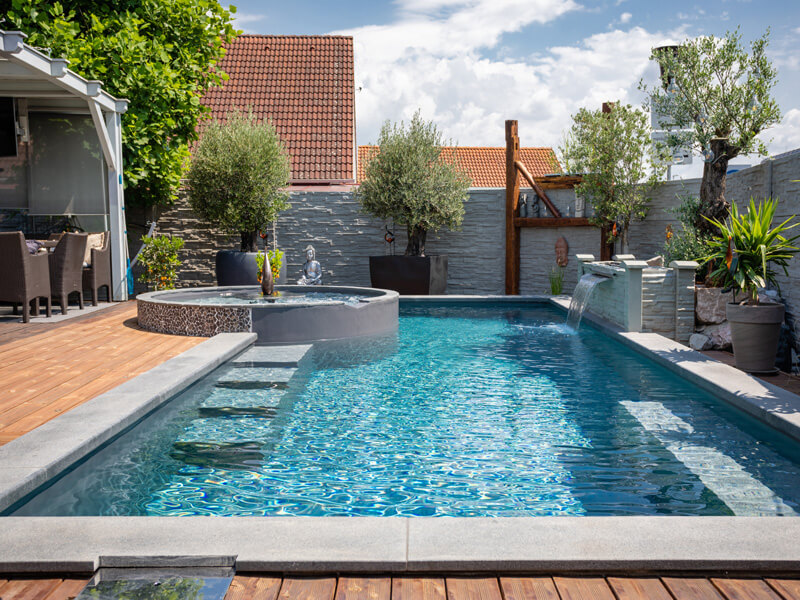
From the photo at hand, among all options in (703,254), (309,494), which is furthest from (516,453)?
(703,254)

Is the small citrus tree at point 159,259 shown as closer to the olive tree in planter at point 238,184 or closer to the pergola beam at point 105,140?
the olive tree in planter at point 238,184

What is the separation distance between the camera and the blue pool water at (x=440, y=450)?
10.2ft

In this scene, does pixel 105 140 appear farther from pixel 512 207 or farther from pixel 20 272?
pixel 512 207

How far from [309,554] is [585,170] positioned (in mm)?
10690

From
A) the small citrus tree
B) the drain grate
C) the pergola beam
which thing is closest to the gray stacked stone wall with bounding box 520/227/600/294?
the small citrus tree

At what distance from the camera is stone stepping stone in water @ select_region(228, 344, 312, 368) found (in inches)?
241

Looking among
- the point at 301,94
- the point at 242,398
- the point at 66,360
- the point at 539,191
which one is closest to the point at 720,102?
the point at 539,191

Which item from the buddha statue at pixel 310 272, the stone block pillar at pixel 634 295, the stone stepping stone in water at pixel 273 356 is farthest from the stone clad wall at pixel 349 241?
the stone stepping stone in water at pixel 273 356

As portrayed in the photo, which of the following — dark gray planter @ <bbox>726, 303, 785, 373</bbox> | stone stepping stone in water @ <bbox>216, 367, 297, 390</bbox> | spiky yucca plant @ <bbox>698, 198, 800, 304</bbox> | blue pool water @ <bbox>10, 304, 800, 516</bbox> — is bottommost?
blue pool water @ <bbox>10, 304, 800, 516</bbox>

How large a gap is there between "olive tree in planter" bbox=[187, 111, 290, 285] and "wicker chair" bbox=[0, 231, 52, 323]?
14.1 feet

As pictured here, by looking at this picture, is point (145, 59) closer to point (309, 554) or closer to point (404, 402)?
point (404, 402)

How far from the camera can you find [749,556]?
216cm

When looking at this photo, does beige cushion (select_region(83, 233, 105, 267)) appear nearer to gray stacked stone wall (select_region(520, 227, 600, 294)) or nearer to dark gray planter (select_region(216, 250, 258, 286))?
dark gray planter (select_region(216, 250, 258, 286))

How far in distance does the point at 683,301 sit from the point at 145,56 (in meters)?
8.99
